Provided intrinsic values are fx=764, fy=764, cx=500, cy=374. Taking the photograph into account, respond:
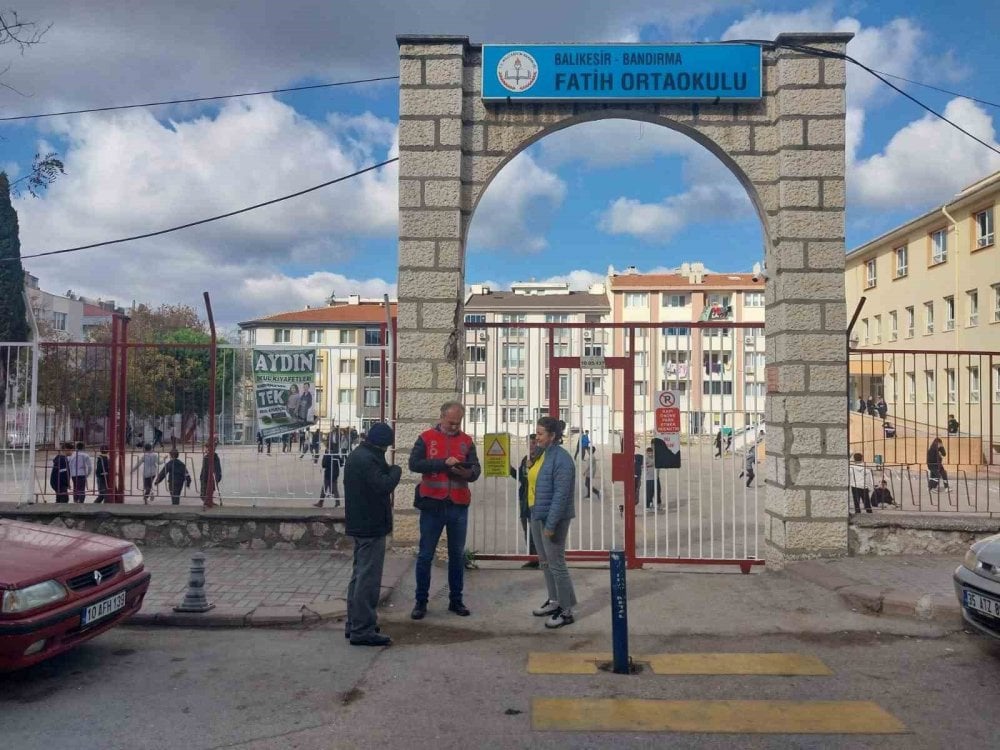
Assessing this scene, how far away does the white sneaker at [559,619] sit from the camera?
255 inches

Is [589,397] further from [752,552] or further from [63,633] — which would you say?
[63,633]

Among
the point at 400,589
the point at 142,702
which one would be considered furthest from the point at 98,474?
the point at 142,702

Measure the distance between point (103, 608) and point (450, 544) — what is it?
285cm

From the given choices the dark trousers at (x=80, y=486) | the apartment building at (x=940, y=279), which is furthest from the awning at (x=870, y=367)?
the apartment building at (x=940, y=279)

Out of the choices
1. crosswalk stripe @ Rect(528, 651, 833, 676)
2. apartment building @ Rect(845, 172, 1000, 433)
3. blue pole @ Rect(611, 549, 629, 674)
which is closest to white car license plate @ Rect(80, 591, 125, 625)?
crosswalk stripe @ Rect(528, 651, 833, 676)

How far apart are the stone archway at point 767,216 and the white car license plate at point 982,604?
258cm

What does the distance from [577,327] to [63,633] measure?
5550mm

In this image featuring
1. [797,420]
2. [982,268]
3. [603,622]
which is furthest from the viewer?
[982,268]

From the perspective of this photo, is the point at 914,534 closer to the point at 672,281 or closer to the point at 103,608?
the point at 103,608

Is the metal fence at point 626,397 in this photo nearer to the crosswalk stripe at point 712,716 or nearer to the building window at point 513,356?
the building window at point 513,356

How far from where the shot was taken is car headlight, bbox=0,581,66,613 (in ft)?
15.9

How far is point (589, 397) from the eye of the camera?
28.1ft

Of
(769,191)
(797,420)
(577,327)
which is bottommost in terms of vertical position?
(797,420)

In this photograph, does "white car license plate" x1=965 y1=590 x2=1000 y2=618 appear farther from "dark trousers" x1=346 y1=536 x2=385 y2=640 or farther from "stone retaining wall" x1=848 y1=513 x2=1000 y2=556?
"dark trousers" x1=346 y1=536 x2=385 y2=640
